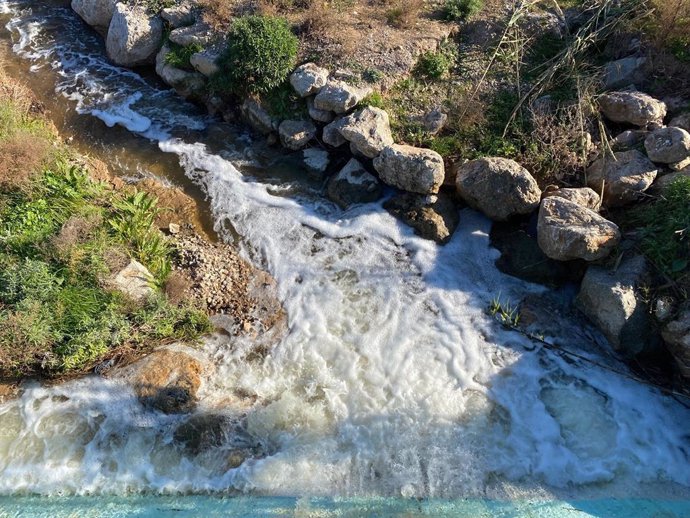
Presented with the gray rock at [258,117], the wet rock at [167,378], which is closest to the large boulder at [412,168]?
the gray rock at [258,117]

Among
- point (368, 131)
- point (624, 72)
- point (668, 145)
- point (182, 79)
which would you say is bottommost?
point (182, 79)

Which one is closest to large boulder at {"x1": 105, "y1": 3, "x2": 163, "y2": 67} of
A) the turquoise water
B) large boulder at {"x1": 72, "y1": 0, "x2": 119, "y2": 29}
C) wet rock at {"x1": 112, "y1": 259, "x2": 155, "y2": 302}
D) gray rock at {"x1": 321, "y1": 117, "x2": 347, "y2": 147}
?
large boulder at {"x1": 72, "y1": 0, "x2": 119, "y2": 29}

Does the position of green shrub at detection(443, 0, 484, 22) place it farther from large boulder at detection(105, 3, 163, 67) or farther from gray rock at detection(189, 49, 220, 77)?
large boulder at detection(105, 3, 163, 67)

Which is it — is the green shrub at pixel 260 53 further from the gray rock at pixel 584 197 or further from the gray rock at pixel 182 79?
the gray rock at pixel 584 197

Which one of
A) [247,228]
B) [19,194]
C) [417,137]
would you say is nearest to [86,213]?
[19,194]

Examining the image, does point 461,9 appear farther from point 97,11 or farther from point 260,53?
point 97,11

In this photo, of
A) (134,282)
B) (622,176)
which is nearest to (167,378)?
(134,282)

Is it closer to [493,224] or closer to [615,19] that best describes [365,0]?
[615,19]
